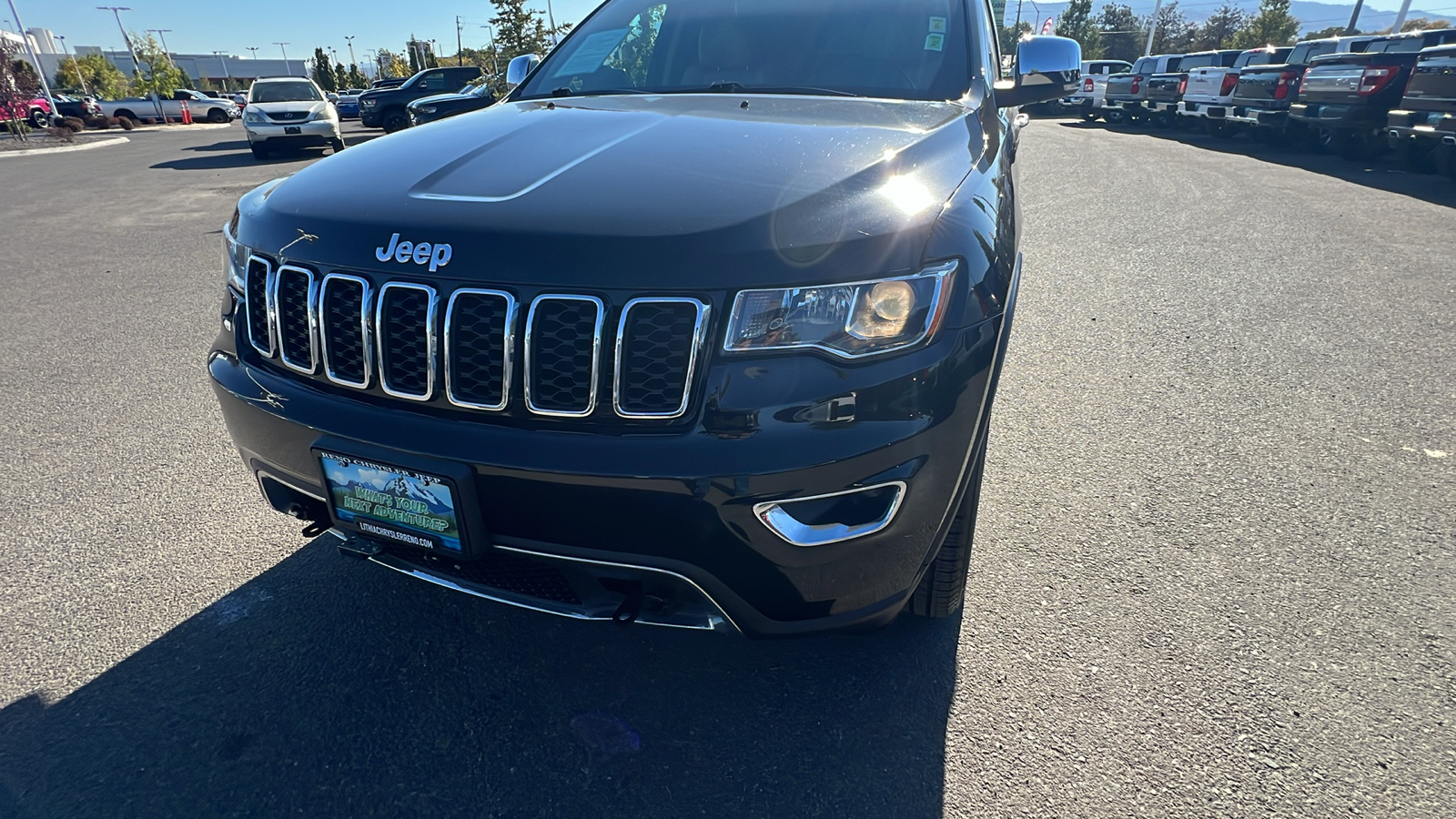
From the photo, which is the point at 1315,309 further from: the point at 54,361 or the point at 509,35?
the point at 509,35

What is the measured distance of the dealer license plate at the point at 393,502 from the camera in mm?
1649

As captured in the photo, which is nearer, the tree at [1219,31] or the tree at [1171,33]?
the tree at [1219,31]

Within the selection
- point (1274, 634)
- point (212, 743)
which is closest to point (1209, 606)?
point (1274, 634)

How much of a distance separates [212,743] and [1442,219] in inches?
389

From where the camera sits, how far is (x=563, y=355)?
1562 millimetres

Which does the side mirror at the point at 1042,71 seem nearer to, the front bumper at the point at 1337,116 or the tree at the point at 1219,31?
the front bumper at the point at 1337,116

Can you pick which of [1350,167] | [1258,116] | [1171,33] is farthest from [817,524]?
[1171,33]

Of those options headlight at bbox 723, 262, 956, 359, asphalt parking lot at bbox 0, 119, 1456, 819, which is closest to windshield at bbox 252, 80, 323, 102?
asphalt parking lot at bbox 0, 119, 1456, 819

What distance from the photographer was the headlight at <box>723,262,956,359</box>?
1.51 meters

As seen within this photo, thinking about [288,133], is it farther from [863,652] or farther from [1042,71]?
[863,652]

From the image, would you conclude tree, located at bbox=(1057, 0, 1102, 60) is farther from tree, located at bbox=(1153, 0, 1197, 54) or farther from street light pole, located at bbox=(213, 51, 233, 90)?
street light pole, located at bbox=(213, 51, 233, 90)

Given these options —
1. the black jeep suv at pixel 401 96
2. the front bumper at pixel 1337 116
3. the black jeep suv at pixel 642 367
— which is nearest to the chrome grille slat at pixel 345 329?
the black jeep suv at pixel 642 367

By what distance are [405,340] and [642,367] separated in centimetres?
53

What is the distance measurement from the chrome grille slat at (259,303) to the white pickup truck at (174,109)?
127 feet
